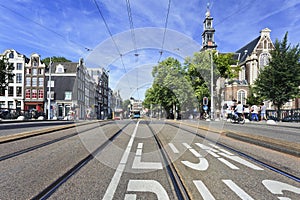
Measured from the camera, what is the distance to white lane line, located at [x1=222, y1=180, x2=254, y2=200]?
3.16m

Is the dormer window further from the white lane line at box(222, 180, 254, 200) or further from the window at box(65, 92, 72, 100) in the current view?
the white lane line at box(222, 180, 254, 200)

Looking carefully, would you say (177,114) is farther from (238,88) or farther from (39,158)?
(39,158)

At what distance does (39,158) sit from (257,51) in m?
73.8

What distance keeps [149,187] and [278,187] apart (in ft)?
6.35

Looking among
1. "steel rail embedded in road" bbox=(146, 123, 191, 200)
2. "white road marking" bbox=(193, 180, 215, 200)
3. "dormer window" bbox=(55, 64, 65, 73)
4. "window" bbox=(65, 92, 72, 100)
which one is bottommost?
"steel rail embedded in road" bbox=(146, 123, 191, 200)

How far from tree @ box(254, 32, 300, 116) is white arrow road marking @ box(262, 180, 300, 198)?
28.7m

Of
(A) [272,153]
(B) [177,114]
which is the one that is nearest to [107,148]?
(A) [272,153]

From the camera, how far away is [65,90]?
56.2 meters

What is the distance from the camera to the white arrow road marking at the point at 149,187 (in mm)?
3295

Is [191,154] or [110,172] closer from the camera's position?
[110,172]

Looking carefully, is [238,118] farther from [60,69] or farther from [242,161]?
[60,69]

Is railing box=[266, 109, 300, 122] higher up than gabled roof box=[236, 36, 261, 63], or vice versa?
gabled roof box=[236, 36, 261, 63]

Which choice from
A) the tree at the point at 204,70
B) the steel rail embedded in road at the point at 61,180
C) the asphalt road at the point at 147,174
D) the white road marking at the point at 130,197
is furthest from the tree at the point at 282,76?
the white road marking at the point at 130,197

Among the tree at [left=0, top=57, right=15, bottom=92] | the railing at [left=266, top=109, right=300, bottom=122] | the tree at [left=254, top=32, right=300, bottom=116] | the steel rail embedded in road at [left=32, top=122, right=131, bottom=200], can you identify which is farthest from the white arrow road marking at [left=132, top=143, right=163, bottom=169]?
the tree at [left=0, top=57, right=15, bottom=92]
